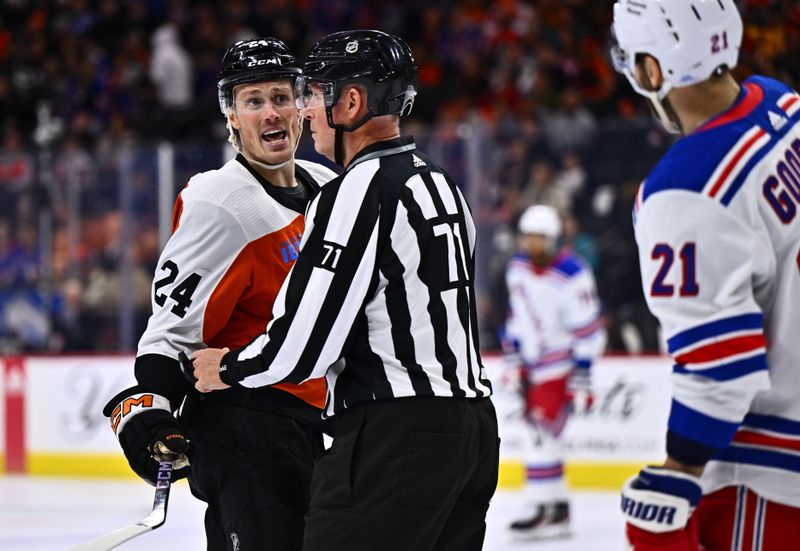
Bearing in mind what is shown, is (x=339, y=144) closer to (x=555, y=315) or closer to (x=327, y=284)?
(x=327, y=284)

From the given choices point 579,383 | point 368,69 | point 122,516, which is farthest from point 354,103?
point 122,516

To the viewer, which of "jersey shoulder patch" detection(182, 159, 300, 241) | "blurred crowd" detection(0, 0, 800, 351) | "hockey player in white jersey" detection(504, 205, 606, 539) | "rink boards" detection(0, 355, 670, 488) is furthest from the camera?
"blurred crowd" detection(0, 0, 800, 351)

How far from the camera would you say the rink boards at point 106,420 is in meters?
7.70

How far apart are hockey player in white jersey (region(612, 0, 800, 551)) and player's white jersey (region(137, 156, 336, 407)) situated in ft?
3.56

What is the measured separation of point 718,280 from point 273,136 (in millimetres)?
1442

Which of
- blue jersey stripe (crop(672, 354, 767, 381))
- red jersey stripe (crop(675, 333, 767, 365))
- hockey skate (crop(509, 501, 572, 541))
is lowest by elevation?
hockey skate (crop(509, 501, 572, 541))

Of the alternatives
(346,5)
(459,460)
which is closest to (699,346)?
(459,460)

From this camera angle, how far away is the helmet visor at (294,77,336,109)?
8.02ft

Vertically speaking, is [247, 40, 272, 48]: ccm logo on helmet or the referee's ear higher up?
[247, 40, 272, 48]: ccm logo on helmet

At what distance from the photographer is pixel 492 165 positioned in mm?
8094

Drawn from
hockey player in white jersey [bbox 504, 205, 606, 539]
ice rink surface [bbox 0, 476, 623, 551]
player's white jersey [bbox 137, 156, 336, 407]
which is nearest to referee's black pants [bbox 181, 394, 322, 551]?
player's white jersey [bbox 137, 156, 336, 407]

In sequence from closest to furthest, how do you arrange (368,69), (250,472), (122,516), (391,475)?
(391,475) → (368,69) → (250,472) → (122,516)

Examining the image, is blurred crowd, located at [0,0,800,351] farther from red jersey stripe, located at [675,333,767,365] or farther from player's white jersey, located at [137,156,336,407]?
red jersey stripe, located at [675,333,767,365]

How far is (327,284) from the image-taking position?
229cm
